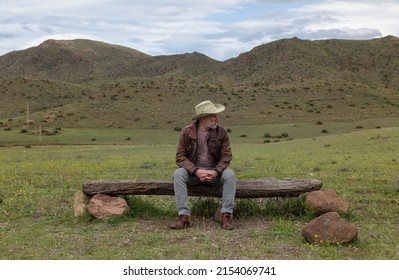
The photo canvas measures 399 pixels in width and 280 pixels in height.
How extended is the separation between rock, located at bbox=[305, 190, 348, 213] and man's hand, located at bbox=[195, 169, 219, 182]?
1.89 m

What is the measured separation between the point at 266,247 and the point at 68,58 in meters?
137

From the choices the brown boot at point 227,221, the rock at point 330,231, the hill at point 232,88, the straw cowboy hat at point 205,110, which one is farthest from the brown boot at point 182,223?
the hill at point 232,88

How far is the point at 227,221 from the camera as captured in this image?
9.84 meters

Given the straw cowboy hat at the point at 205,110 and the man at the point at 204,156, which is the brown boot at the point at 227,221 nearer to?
the man at the point at 204,156

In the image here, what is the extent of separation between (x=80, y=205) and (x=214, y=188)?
2.63 m

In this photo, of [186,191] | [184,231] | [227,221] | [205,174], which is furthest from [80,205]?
[227,221]

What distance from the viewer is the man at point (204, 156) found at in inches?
396

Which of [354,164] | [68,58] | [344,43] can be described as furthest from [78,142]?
[68,58]

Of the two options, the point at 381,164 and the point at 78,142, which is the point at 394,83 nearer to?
the point at 78,142

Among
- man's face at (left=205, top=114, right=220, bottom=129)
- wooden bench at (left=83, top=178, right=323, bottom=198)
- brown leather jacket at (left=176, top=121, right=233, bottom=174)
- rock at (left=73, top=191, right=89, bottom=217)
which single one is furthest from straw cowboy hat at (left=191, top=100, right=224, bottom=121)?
rock at (left=73, top=191, right=89, bottom=217)

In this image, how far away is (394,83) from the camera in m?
89.6

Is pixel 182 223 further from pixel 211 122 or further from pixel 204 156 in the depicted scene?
pixel 211 122

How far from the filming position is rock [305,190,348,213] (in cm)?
1035

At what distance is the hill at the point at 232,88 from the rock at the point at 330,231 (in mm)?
46621
